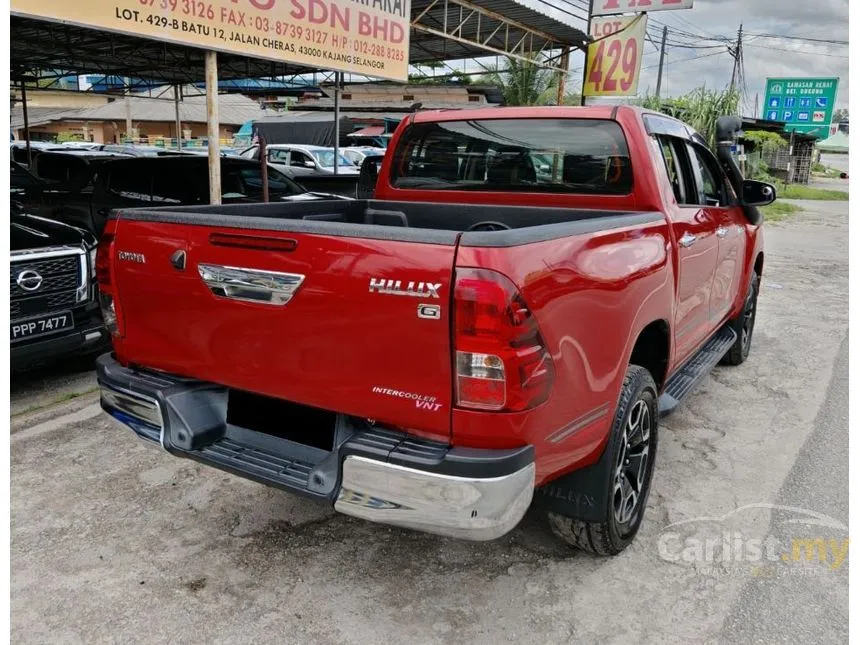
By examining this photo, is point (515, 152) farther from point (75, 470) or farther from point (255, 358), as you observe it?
point (75, 470)

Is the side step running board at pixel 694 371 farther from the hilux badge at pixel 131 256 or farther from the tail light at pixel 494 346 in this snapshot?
the hilux badge at pixel 131 256

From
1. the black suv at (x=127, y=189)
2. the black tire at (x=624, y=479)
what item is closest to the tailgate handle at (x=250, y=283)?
the black tire at (x=624, y=479)

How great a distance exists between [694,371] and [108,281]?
3243mm

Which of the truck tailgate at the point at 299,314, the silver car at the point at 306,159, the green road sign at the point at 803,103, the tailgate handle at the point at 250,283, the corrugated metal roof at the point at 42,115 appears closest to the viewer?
the truck tailgate at the point at 299,314

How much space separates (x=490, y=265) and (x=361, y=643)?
1.41m

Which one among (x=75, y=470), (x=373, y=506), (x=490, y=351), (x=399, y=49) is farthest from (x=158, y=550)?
(x=399, y=49)

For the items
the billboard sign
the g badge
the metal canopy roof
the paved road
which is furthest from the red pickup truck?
the billboard sign

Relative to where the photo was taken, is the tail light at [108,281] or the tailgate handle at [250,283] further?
the tail light at [108,281]

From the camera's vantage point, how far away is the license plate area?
14.3 feet

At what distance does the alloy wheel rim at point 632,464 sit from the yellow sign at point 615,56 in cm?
1204

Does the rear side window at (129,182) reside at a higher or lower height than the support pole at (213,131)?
lower

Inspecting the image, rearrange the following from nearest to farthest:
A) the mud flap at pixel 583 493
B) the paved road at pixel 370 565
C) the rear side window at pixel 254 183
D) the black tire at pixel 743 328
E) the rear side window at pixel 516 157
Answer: the paved road at pixel 370 565, the mud flap at pixel 583 493, the rear side window at pixel 516 157, the black tire at pixel 743 328, the rear side window at pixel 254 183

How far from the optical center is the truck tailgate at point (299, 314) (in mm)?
2172

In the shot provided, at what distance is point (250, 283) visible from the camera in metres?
2.48
